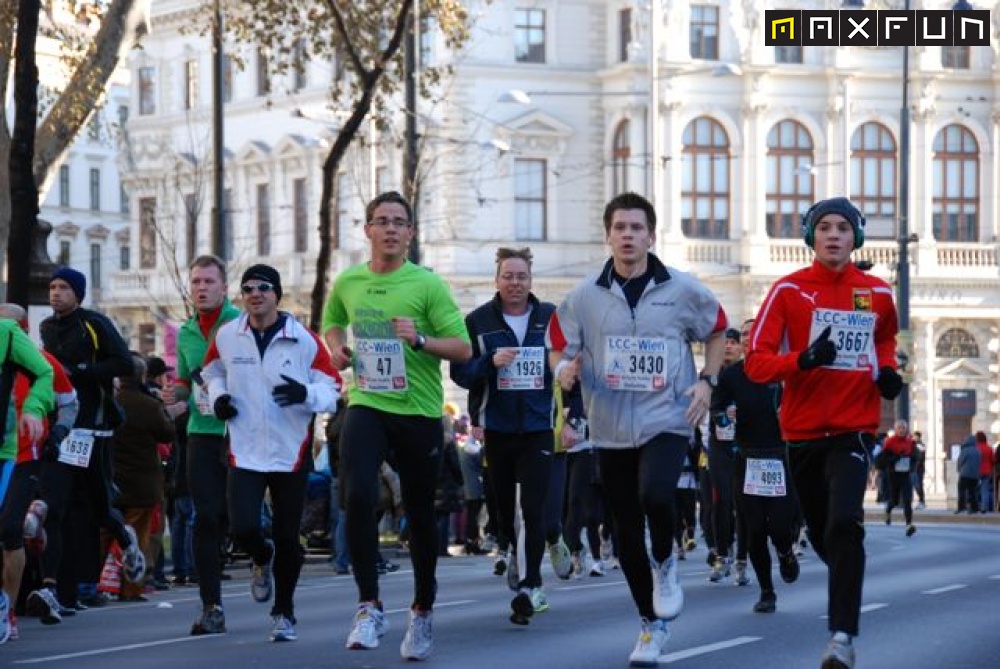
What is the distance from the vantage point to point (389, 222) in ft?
39.6

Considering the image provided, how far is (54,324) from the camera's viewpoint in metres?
15.5

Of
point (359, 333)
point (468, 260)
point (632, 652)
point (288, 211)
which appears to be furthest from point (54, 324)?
point (288, 211)

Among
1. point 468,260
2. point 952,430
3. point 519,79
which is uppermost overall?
point 519,79

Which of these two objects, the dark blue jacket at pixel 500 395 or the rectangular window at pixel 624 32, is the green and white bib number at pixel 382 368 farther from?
the rectangular window at pixel 624 32

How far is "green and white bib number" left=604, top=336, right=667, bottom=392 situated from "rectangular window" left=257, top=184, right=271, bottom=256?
6414 centimetres

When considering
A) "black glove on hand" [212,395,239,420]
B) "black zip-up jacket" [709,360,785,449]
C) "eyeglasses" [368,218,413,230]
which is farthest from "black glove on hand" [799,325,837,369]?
"black zip-up jacket" [709,360,785,449]

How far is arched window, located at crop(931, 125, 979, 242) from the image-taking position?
71062 mm

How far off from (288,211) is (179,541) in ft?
180

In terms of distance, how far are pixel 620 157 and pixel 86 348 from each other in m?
54.5

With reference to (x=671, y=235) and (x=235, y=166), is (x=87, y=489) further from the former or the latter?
(x=235, y=166)

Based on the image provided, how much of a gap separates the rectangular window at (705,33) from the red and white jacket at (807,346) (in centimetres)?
5829

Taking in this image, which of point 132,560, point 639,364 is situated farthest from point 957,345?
point 639,364

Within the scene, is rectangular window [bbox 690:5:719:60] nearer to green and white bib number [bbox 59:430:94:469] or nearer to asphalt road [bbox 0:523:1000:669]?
asphalt road [bbox 0:523:1000:669]

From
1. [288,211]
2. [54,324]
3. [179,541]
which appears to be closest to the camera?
[54,324]
